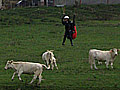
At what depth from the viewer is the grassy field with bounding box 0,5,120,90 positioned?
15.4 metres

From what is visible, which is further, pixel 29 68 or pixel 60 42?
pixel 60 42

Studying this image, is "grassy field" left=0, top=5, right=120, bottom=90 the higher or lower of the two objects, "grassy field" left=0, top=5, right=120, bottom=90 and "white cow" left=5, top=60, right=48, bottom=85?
the lower

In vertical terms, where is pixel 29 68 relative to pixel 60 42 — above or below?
above

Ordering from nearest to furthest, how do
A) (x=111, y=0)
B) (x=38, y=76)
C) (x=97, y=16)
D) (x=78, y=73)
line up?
(x=38, y=76), (x=78, y=73), (x=97, y=16), (x=111, y=0)

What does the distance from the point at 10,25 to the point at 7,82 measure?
24751mm

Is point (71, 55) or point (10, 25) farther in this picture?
point (10, 25)

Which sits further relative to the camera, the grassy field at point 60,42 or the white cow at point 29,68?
the grassy field at point 60,42

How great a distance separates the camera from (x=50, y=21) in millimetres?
42031

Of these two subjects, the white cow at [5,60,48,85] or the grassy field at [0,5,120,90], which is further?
the grassy field at [0,5,120,90]

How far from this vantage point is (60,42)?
29656mm

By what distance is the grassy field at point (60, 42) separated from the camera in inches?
606

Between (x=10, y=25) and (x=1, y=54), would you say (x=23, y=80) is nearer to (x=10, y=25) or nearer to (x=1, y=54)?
(x=1, y=54)

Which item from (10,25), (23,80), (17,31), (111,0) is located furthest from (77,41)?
(111,0)

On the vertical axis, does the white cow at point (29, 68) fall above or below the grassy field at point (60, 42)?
above
